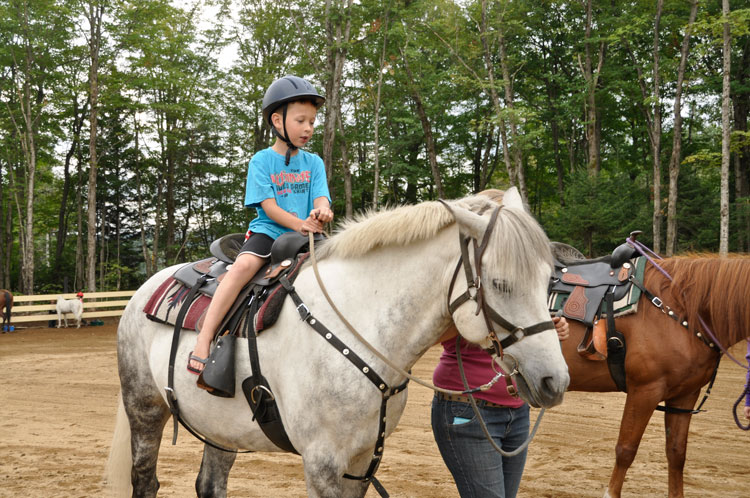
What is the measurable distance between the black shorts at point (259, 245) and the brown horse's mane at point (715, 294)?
3.12 meters

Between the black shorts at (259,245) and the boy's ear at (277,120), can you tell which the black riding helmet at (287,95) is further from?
the black shorts at (259,245)

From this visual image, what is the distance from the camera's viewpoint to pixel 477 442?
246 cm

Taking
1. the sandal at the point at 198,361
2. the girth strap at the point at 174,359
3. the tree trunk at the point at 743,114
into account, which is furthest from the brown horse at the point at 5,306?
the tree trunk at the point at 743,114

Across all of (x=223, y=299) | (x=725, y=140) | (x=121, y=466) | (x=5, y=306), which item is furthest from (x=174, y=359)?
(x=5, y=306)

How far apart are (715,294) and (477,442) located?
266 cm

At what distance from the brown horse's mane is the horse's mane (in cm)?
265

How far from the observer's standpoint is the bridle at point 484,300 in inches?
77.7

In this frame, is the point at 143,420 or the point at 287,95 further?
the point at 143,420

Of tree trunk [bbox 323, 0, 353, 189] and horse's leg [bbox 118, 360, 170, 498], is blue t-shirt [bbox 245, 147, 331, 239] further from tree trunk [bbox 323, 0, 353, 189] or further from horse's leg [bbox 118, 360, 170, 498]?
tree trunk [bbox 323, 0, 353, 189]

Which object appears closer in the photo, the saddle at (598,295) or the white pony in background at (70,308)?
the saddle at (598,295)

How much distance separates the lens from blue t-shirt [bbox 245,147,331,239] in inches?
107

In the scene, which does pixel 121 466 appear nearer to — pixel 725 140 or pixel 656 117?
pixel 725 140

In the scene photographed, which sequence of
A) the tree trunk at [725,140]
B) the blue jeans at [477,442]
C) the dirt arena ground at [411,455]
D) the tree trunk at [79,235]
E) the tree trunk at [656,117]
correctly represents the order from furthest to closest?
the tree trunk at [79,235]
the tree trunk at [656,117]
the tree trunk at [725,140]
the dirt arena ground at [411,455]
the blue jeans at [477,442]

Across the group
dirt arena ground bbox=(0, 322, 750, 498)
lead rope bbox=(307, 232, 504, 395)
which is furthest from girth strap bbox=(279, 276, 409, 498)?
dirt arena ground bbox=(0, 322, 750, 498)
